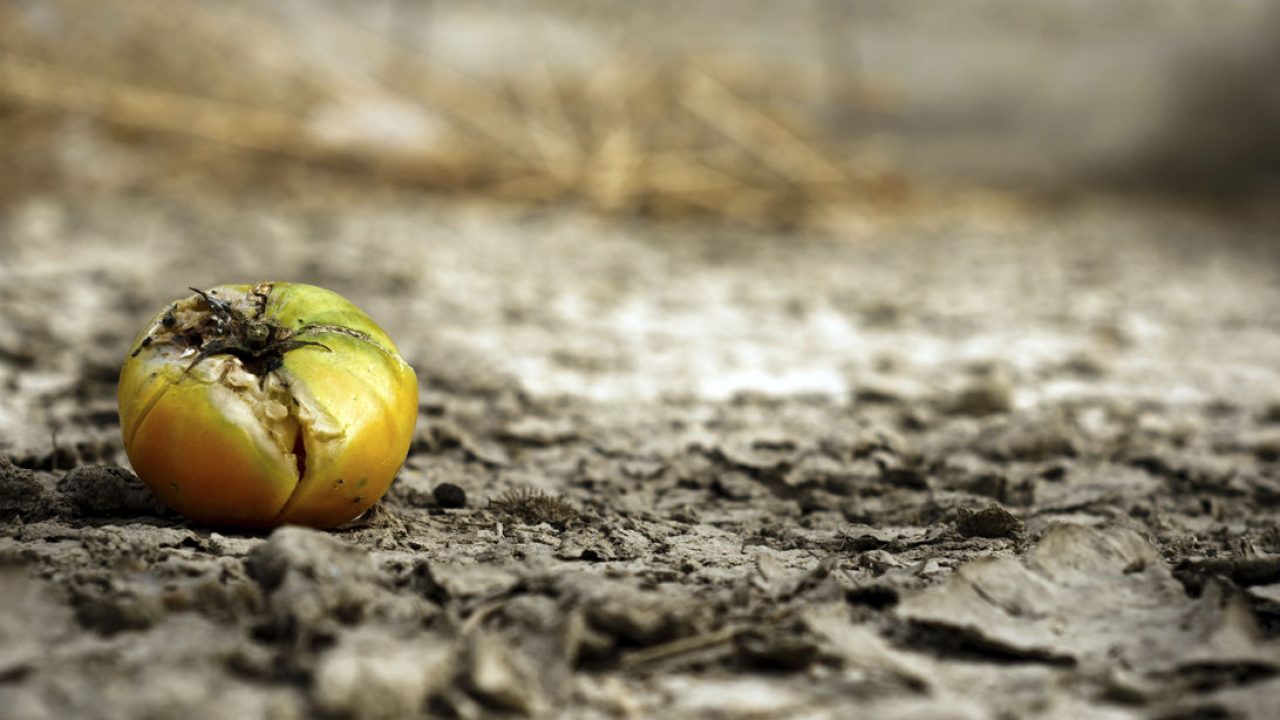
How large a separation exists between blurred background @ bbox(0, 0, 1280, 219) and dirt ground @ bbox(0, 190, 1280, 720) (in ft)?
4.25

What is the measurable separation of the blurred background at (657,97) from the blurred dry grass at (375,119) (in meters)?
0.01

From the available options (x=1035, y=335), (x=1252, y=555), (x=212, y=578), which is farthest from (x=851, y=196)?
(x=212, y=578)

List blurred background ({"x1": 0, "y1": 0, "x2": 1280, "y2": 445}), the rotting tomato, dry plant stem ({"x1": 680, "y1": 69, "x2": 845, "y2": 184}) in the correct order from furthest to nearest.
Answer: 1. dry plant stem ({"x1": 680, "y1": 69, "x2": 845, "y2": 184})
2. blurred background ({"x1": 0, "y1": 0, "x2": 1280, "y2": 445})
3. the rotting tomato

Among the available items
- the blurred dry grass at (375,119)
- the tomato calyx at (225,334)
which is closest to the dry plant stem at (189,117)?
the blurred dry grass at (375,119)

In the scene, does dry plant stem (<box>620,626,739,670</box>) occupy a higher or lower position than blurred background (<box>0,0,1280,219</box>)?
lower

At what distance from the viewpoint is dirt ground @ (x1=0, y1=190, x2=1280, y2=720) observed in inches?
39.1

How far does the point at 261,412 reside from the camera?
50.8 inches

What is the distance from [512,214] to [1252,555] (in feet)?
12.4

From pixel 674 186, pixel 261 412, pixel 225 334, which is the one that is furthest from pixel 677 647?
pixel 674 186

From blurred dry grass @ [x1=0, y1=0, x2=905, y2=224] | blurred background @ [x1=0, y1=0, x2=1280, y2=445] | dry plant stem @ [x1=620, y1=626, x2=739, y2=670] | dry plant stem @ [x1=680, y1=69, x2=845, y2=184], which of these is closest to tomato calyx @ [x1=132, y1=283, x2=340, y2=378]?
dry plant stem @ [x1=620, y1=626, x2=739, y2=670]

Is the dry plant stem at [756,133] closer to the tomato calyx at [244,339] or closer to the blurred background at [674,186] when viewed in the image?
the blurred background at [674,186]

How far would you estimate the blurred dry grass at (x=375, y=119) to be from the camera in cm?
493

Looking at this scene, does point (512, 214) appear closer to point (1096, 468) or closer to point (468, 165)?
point (468, 165)

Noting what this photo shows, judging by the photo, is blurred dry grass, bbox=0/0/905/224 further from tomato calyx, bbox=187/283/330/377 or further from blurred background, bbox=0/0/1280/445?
tomato calyx, bbox=187/283/330/377
